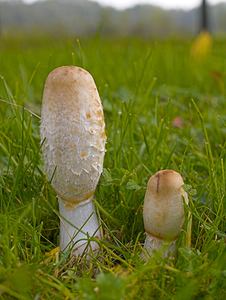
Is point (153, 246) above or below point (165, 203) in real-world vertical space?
below

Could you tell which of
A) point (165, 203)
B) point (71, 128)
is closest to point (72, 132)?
point (71, 128)

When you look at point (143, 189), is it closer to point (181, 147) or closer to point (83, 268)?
point (83, 268)

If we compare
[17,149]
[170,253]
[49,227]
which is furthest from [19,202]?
[170,253]

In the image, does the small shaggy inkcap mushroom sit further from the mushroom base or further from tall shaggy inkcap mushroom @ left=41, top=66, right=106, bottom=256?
tall shaggy inkcap mushroom @ left=41, top=66, right=106, bottom=256

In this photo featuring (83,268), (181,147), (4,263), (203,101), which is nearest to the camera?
(4,263)

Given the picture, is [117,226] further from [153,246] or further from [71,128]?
[71,128]

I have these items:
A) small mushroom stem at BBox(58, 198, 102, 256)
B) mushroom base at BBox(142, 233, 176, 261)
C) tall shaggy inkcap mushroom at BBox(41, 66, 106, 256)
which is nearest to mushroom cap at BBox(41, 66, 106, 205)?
tall shaggy inkcap mushroom at BBox(41, 66, 106, 256)

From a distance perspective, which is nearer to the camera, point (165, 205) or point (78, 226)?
point (165, 205)
